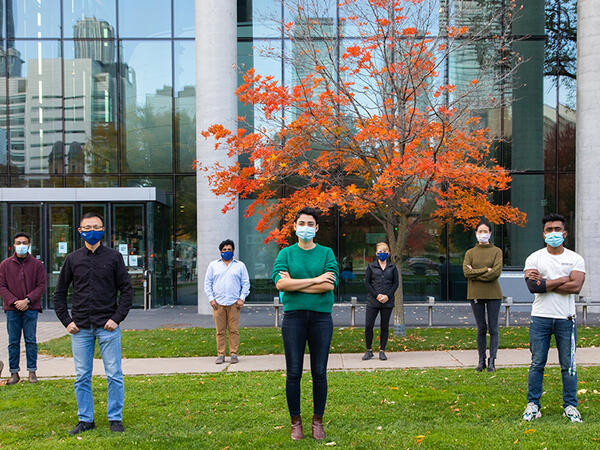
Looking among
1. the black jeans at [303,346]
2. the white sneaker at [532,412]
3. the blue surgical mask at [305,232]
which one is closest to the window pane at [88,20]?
the blue surgical mask at [305,232]

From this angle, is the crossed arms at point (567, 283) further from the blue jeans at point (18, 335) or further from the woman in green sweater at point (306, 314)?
the blue jeans at point (18, 335)

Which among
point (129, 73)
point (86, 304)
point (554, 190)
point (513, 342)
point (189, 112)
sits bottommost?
point (513, 342)

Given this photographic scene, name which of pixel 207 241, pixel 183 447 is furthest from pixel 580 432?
pixel 207 241

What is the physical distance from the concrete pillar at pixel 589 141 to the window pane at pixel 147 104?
1307cm

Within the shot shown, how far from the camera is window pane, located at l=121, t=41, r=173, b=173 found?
2070 centimetres

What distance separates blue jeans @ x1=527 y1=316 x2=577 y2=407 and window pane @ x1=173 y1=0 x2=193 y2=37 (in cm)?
1774

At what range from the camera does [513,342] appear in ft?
36.2

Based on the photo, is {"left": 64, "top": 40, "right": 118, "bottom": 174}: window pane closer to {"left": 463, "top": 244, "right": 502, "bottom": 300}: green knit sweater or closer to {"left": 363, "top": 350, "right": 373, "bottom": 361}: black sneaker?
{"left": 363, "top": 350, "right": 373, "bottom": 361}: black sneaker

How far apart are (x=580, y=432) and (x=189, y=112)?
1752 cm

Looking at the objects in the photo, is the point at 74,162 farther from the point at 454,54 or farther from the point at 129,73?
Result: the point at 454,54

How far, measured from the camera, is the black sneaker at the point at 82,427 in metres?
5.79

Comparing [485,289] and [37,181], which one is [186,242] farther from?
[485,289]

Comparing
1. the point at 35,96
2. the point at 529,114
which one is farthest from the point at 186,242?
the point at 529,114

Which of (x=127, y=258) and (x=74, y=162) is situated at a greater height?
(x=74, y=162)
